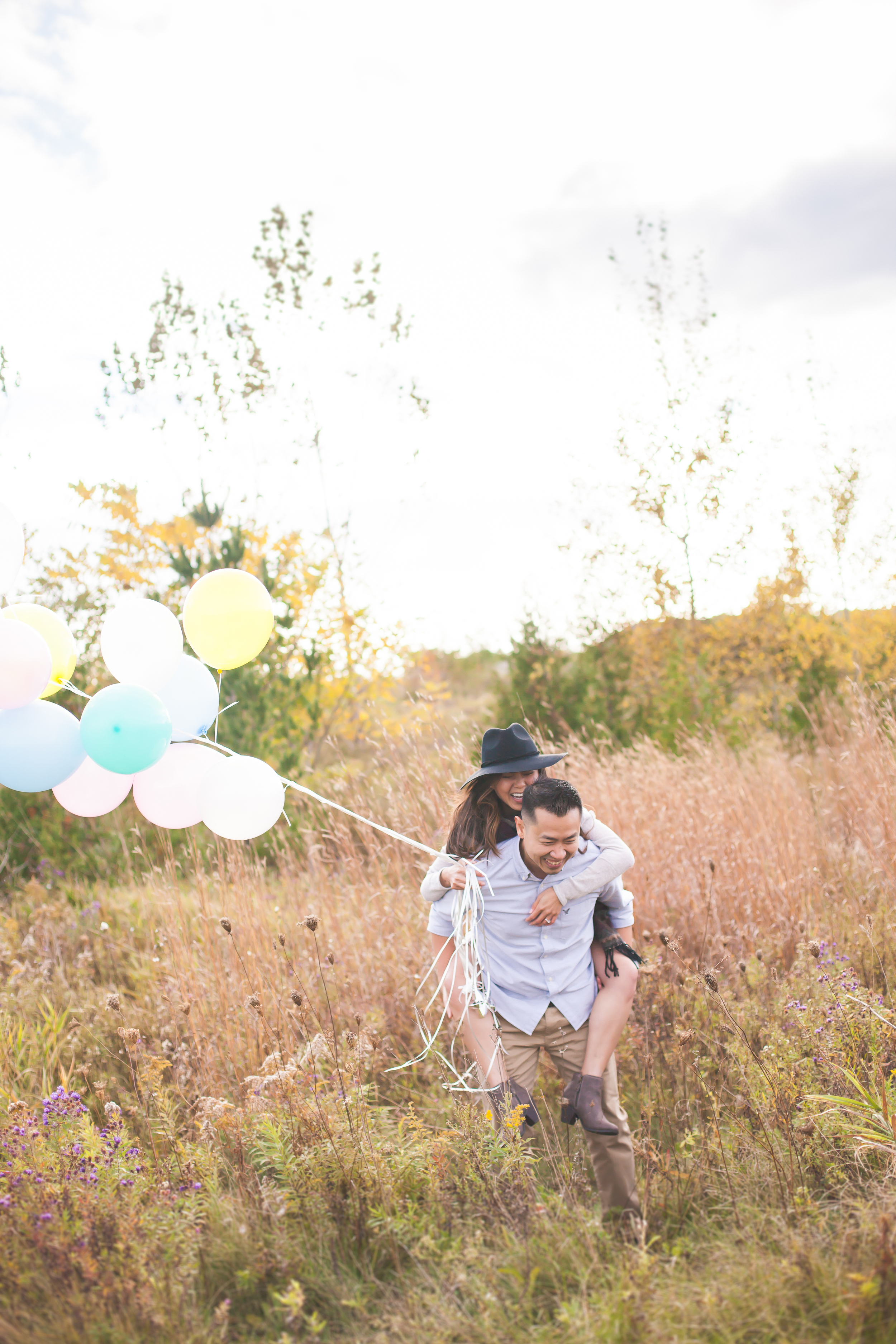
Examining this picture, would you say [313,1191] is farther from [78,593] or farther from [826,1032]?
[78,593]

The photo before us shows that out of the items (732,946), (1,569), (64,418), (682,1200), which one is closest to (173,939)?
(1,569)

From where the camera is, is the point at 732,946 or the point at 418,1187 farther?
the point at 732,946

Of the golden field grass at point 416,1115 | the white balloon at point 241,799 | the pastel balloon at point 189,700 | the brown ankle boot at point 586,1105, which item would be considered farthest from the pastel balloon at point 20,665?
the brown ankle boot at point 586,1105

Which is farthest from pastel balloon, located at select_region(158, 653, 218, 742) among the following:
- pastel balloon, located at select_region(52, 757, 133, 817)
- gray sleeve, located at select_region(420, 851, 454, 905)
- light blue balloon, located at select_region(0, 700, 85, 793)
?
gray sleeve, located at select_region(420, 851, 454, 905)

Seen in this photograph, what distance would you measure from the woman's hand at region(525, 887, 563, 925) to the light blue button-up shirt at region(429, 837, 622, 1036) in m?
0.06

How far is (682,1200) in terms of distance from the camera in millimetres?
2105

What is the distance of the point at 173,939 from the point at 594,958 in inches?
70.0

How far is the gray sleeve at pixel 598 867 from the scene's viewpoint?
7.86 ft

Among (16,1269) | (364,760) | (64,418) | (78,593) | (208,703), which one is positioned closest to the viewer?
(16,1269)

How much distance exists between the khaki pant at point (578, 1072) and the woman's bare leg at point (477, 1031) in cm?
5

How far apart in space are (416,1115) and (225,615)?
1.85 meters

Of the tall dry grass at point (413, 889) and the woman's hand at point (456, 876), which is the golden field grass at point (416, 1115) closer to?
the tall dry grass at point (413, 889)

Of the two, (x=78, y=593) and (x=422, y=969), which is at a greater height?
(x=78, y=593)

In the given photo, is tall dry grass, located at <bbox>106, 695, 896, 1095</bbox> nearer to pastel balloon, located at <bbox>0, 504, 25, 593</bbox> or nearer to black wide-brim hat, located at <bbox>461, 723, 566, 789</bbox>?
black wide-brim hat, located at <bbox>461, 723, 566, 789</bbox>
